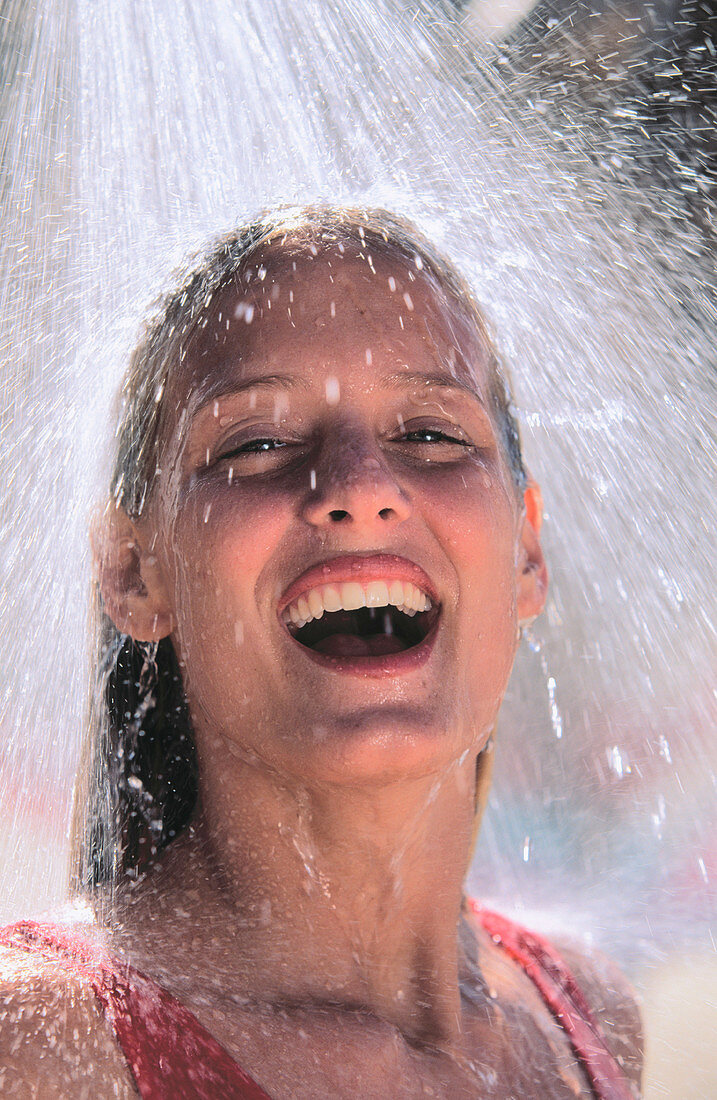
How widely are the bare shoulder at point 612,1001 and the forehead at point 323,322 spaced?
1.49 meters

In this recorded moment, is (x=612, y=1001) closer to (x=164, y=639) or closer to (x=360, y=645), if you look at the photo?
(x=360, y=645)

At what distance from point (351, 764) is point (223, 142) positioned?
330cm

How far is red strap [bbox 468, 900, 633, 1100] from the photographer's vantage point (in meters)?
2.10

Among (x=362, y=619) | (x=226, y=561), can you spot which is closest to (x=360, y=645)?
(x=362, y=619)

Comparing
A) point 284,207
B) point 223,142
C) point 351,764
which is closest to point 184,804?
point 351,764

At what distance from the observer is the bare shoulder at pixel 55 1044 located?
1.30 m

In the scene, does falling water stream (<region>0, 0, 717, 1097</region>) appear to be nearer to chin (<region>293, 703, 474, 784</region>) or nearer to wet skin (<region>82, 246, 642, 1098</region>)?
wet skin (<region>82, 246, 642, 1098</region>)

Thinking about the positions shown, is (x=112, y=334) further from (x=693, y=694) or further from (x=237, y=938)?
(x=693, y=694)

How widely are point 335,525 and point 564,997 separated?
53.0 inches

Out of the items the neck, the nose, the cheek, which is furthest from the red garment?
the nose

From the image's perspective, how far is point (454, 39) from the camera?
3.83 meters

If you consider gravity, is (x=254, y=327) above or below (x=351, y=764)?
above

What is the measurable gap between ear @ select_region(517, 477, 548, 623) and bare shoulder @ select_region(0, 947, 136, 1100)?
1.20m

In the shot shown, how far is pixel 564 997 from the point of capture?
233cm
